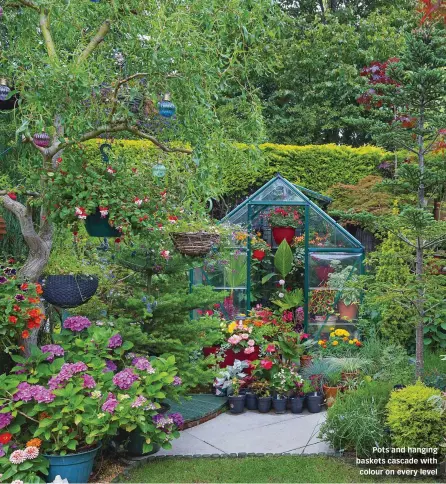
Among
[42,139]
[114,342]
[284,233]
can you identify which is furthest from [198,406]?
[284,233]

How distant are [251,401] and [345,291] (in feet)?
6.33

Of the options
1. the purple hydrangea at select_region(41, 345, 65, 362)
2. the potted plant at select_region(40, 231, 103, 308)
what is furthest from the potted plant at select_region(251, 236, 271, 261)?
the purple hydrangea at select_region(41, 345, 65, 362)

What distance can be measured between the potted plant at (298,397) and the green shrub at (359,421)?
822mm

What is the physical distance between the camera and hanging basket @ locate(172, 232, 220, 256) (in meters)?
4.21

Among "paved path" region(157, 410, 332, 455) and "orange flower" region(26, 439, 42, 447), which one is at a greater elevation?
"orange flower" region(26, 439, 42, 447)

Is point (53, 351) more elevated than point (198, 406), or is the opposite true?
point (53, 351)

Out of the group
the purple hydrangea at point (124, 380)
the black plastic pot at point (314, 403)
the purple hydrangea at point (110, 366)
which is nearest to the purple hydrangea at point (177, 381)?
the purple hydrangea at point (124, 380)

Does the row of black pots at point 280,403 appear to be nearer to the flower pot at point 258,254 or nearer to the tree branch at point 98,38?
the flower pot at point 258,254

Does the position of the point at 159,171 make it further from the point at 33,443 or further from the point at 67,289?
the point at 33,443

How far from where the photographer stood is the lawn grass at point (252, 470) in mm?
3951

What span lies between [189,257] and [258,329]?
1.90m

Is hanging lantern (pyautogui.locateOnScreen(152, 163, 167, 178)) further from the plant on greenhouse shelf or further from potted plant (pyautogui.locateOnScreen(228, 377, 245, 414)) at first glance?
potted plant (pyautogui.locateOnScreen(228, 377, 245, 414))

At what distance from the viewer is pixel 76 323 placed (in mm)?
4195

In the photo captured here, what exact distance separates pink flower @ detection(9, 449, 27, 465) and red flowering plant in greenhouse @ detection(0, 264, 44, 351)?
686 mm
